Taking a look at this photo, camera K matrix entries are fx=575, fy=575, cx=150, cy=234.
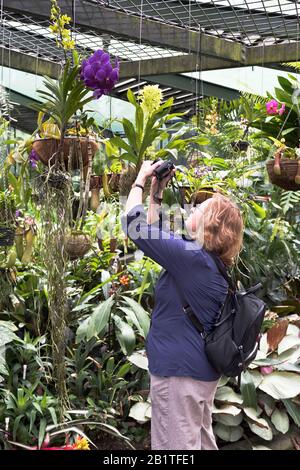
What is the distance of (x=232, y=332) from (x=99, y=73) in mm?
1060

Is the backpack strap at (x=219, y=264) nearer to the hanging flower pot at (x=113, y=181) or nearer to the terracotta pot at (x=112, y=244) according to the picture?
the hanging flower pot at (x=113, y=181)

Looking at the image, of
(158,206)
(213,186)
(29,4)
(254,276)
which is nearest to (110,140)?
(213,186)

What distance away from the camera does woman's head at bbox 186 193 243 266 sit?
5.66 ft

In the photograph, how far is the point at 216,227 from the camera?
68.0 inches

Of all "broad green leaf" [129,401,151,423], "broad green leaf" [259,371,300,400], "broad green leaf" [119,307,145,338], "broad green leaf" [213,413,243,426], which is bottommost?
"broad green leaf" [213,413,243,426]

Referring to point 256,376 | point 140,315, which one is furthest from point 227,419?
point 140,315

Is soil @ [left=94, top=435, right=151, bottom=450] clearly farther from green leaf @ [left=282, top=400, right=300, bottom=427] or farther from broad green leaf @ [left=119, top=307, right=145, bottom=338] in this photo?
green leaf @ [left=282, top=400, right=300, bottom=427]

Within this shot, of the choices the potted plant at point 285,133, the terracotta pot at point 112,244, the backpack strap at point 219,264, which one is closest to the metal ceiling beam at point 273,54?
the potted plant at point 285,133

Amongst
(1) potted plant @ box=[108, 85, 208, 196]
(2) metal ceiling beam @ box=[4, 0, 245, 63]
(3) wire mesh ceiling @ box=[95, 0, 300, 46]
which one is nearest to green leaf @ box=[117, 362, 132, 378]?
(1) potted plant @ box=[108, 85, 208, 196]

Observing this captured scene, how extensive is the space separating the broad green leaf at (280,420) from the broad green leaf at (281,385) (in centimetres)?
9

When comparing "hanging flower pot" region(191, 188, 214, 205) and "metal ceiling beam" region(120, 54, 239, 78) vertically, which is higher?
"metal ceiling beam" region(120, 54, 239, 78)

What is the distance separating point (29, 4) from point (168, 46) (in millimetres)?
1983

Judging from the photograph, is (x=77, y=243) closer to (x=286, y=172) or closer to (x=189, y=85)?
(x=286, y=172)

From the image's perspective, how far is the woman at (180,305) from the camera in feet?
5.46
